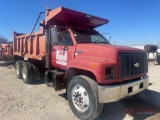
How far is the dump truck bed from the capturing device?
574 cm

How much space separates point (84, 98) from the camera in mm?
4273

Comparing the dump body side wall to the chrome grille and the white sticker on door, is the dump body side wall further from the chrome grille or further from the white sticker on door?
the chrome grille

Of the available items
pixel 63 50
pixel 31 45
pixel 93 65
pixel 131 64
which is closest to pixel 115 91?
pixel 93 65

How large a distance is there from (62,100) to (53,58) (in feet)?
5.23

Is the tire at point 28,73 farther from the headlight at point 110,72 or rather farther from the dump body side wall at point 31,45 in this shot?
the headlight at point 110,72

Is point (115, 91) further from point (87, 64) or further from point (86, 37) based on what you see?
point (86, 37)

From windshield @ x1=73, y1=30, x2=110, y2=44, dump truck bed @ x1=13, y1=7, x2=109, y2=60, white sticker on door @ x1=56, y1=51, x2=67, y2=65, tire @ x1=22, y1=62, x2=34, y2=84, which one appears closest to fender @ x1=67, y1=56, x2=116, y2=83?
white sticker on door @ x1=56, y1=51, x2=67, y2=65

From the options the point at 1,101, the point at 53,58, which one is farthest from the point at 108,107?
the point at 1,101

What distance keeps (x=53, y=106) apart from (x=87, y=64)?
1.87 m

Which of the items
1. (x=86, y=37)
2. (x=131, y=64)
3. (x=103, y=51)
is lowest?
(x=131, y=64)

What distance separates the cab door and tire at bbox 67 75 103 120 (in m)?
1.09

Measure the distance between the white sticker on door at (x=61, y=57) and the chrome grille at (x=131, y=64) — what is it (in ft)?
6.64

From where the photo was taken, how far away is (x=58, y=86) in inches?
208

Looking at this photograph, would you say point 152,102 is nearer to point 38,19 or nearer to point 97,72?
point 97,72
